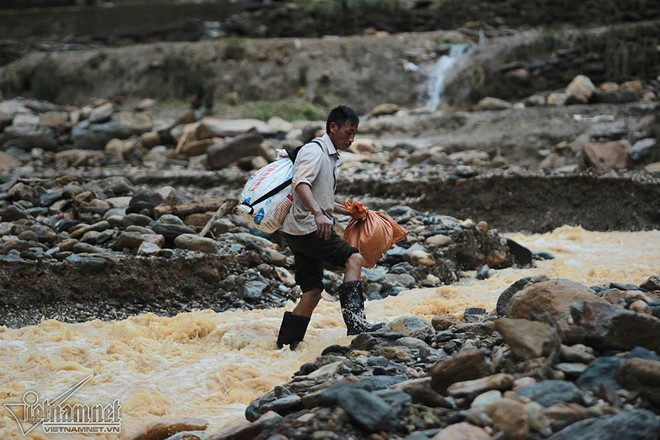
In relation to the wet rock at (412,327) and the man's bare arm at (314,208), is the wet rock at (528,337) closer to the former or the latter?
the wet rock at (412,327)

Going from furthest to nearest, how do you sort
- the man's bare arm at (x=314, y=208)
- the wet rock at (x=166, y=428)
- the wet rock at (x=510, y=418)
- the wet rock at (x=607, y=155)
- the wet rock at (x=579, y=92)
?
1. the wet rock at (x=579, y=92)
2. the wet rock at (x=607, y=155)
3. the man's bare arm at (x=314, y=208)
4. the wet rock at (x=166, y=428)
5. the wet rock at (x=510, y=418)

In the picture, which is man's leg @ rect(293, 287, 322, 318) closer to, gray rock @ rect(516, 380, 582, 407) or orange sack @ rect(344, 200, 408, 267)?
orange sack @ rect(344, 200, 408, 267)

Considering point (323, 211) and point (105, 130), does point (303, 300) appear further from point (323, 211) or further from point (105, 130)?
point (105, 130)

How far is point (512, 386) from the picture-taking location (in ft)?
12.6

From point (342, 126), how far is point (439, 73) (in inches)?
611

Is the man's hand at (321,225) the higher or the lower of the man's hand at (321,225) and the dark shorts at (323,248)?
the higher

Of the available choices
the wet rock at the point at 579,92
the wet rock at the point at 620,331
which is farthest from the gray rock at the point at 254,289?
the wet rock at the point at 579,92

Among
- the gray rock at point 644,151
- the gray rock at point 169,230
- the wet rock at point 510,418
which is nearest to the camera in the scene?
the wet rock at point 510,418

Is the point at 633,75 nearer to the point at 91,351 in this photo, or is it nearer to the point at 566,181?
the point at 566,181

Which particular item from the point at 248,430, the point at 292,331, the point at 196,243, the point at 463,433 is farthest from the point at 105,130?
the point at 463,433

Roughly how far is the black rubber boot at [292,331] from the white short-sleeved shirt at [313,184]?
0.71m

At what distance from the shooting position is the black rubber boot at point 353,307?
5.47 meters

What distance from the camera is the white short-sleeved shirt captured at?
17.2 ft

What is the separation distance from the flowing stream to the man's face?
4.18 ft
